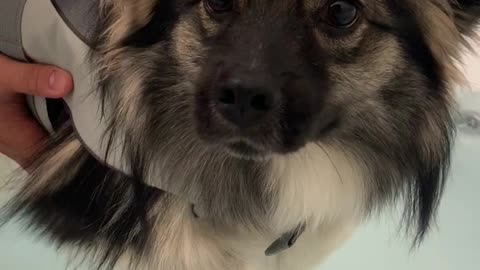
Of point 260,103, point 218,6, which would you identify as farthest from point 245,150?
point 218,6

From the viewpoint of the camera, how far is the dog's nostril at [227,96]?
80 cm

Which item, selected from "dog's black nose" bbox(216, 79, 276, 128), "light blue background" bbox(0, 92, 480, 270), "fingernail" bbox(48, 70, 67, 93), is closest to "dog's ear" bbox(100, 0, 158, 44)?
"fingernail" bbox(48, 70, 67, 93)

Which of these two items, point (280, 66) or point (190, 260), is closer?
point (280, 66)

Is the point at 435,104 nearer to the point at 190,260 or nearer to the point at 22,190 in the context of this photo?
the point at 190,260

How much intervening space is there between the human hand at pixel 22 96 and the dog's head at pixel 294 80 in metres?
0.09

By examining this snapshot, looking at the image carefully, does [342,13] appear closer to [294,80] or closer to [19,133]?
[294,80]

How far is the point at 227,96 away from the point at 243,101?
0.02 meters

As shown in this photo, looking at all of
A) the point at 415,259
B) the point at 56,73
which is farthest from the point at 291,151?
the point at 415,259

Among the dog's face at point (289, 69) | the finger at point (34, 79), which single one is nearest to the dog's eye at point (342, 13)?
the dog's face at point (289, 69)

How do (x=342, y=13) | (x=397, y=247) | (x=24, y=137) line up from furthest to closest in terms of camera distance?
(x=397, y=247) < (x=24, y=137) < (x=342, y=13)

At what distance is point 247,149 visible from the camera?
2.85ft

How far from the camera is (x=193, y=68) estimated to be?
3.09 ft

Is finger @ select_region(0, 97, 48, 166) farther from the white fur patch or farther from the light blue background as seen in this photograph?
the white fur patch

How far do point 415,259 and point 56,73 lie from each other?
3.46ft
